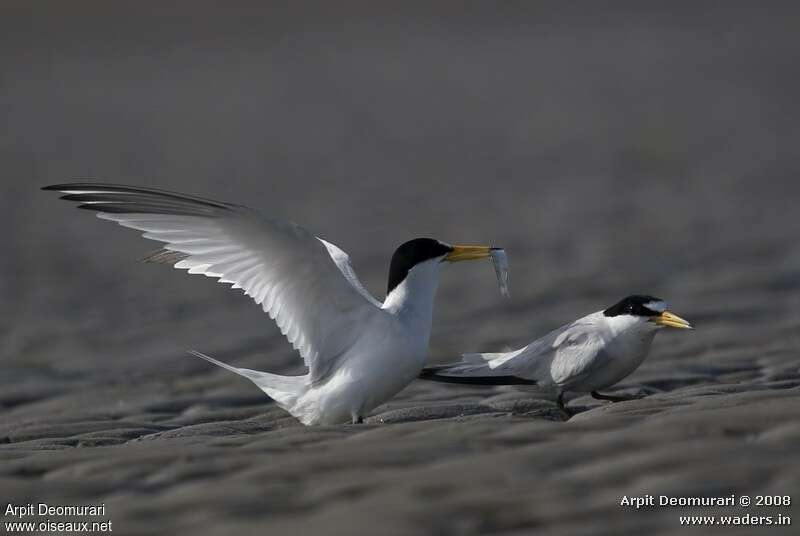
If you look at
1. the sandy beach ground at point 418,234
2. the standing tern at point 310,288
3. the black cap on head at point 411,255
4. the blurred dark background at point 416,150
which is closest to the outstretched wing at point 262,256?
the standing tern at point 310,288

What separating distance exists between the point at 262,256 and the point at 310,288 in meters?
0.25

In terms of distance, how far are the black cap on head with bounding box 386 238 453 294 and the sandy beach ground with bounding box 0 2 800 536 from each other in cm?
62

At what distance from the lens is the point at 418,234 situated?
11.6 m

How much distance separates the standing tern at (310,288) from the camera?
5605mm

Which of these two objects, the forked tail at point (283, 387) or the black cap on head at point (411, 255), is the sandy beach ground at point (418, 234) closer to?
the forked tail at point (283, 387)

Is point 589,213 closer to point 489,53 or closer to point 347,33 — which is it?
point 489,53

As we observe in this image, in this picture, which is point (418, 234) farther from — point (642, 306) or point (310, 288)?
point (310, 288)

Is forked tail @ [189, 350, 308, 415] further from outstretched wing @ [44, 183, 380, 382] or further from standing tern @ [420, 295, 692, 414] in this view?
standing tern @ [420, 295, 692, 414]

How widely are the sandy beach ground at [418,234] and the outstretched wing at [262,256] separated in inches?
17.9

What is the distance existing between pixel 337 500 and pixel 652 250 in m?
6.82

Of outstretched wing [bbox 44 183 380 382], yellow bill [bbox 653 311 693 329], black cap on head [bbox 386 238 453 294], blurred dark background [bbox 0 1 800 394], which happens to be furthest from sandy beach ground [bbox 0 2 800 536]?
black cap on head [bbox 386 238 453 294]

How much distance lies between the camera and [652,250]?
10469 mm

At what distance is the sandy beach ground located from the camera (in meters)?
4.19

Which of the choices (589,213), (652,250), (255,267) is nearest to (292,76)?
(589,213)
